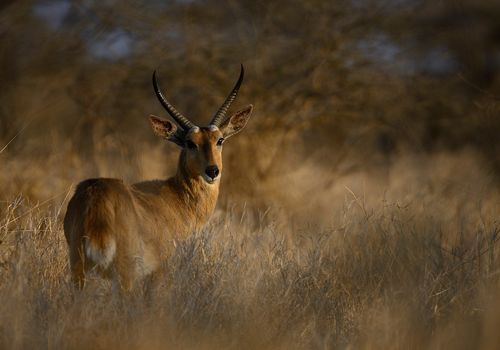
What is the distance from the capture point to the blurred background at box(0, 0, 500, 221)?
44.4 ft

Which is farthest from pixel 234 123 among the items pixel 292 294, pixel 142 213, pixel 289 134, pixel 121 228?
pixel 289 134

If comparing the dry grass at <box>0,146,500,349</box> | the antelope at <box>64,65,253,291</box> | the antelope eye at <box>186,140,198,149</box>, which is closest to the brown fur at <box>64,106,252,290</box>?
the antelope at <box>64,65,253,291</box>

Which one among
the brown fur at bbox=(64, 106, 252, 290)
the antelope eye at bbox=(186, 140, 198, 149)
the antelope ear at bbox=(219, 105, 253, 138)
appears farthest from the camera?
the antelope ear at bbox=(219, 105, 253, 138)

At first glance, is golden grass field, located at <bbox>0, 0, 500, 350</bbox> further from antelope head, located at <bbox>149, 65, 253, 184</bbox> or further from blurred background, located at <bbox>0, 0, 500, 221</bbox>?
antelope head, located at <bbox>149, 65, 253, 184</bbox>

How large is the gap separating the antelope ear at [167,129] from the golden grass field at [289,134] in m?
0.87

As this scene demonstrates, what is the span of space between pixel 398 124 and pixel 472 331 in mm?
11526

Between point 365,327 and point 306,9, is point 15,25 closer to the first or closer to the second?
point 306,9

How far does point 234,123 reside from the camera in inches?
311

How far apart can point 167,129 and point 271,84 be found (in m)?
8.23

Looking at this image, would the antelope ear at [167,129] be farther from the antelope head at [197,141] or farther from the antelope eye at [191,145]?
the antelope eye at [191,145]

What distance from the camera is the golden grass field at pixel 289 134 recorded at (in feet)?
17.5

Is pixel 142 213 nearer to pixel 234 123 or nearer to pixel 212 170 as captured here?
pixel 212 170

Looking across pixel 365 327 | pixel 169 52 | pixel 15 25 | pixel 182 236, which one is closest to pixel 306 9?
pixel 169 52

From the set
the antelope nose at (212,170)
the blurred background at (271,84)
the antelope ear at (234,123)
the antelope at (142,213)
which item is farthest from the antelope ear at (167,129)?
the blurred background at (271,84)
